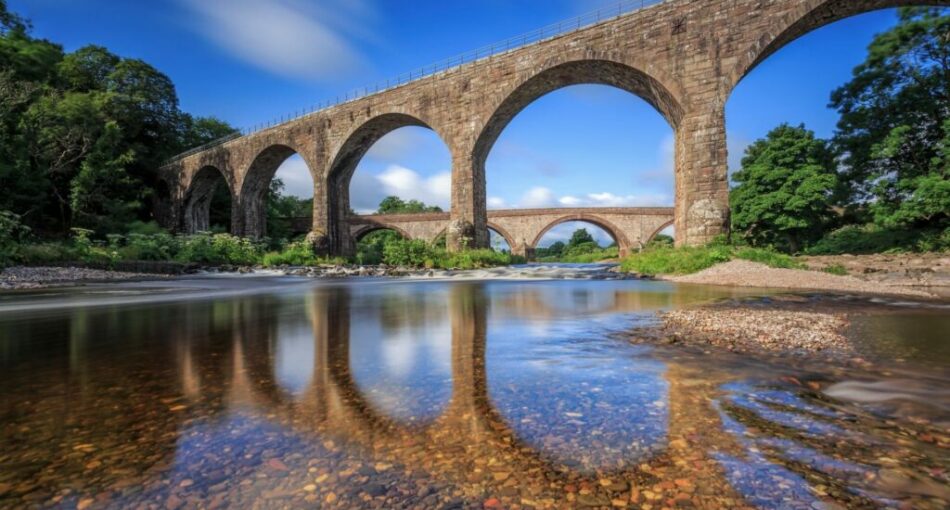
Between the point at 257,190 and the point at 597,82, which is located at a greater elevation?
the point at 597,82

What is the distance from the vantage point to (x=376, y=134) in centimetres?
2462

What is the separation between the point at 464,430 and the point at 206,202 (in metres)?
40.6

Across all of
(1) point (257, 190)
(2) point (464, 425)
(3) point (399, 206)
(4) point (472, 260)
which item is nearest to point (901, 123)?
(4) point (472, 260)

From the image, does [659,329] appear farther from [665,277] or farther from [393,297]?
[665,277]

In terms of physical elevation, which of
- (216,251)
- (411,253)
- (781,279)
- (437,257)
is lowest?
(781,279)

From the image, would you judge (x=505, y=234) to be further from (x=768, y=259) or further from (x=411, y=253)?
(x=768, y=259)

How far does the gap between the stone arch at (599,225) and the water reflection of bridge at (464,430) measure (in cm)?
3811

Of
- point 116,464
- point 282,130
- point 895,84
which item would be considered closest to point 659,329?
point 116,464

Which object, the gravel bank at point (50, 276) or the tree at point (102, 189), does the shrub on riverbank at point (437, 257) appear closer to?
the gravel bank at point (50, 276)

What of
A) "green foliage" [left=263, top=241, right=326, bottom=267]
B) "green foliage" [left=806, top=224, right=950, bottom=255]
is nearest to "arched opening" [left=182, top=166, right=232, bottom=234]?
"green foliage" [left=263, top=241, right=326, bottom=267]

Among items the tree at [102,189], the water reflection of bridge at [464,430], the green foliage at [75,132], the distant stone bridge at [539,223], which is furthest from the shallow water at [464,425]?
the distant stone bridge at [539,223]

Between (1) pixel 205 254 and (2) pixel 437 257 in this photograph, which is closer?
(2) pixel 437 257

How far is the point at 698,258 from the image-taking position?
488 inches

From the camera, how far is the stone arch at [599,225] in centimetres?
3956
